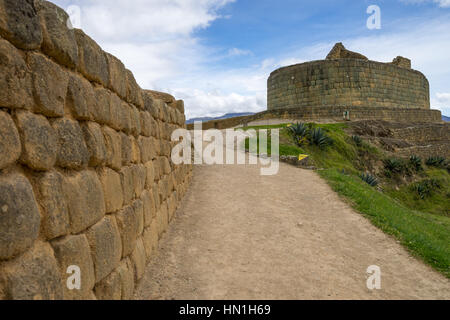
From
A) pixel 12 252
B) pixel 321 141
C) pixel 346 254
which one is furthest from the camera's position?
pixel 321 141

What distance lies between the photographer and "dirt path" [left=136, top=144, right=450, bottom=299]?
3.72 meters

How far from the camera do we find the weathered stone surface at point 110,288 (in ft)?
8.63

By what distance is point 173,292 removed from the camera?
3.57m

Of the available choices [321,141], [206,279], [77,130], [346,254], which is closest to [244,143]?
[321,141]

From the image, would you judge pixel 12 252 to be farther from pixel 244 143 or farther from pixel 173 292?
pixel 244 143

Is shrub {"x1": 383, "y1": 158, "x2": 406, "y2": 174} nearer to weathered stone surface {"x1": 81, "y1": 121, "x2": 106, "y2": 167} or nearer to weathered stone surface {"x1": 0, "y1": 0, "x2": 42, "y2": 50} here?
weathered stone surface {"x1": 81, "y1": 121, "x2": 106, "y2": 167}

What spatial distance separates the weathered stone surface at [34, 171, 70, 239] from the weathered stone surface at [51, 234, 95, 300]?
7 cm

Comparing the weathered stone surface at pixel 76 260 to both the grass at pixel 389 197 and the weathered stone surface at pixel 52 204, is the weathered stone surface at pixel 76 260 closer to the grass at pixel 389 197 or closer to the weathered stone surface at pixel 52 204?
the weathered stone surface at pixel 52 204

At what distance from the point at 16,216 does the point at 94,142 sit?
3.51 ft

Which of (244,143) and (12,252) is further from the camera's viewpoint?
(244,143)

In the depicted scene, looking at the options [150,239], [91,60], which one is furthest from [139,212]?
[91,60]

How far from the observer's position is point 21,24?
179cm

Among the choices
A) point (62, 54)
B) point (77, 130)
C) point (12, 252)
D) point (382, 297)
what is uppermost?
point (62, 54)
